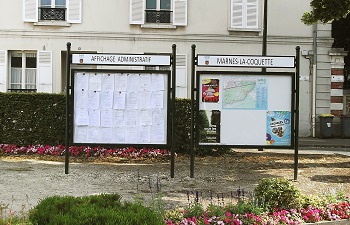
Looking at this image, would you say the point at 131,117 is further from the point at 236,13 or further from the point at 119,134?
the point at 236,13

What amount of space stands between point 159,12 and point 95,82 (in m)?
13.1

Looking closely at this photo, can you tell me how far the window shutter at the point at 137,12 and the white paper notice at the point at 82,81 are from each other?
41.5ft

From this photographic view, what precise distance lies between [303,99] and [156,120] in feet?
46.6

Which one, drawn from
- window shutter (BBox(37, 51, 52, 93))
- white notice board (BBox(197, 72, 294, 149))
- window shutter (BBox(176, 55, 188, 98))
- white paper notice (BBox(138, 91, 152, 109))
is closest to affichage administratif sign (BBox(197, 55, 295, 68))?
white notice board (BBox(197, 72, 294, 149))

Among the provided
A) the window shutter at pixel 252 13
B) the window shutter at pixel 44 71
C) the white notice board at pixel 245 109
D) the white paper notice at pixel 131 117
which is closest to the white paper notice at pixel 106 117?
the white paper notice at pixel 131 117

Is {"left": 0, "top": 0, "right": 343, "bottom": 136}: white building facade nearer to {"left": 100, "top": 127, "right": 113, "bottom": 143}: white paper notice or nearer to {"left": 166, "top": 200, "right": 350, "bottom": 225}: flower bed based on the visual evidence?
{"left": 100, "top": 127, "right": 113, "bottom": 143}: white paper notice

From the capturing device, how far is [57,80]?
21.3m

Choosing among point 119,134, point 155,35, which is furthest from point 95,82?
point 155,35

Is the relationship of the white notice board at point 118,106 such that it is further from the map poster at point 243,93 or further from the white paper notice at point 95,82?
the map poster at point 243,93

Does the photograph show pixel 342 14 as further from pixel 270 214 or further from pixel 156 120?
pixel 270 214

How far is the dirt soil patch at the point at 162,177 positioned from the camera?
24.6 ft

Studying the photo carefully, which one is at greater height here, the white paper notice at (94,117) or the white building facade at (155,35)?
the white building facade at (155,35)

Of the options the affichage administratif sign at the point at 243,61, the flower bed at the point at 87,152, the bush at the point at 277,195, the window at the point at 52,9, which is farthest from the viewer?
the window at the point at 52,9

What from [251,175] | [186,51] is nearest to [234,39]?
[186,51]
